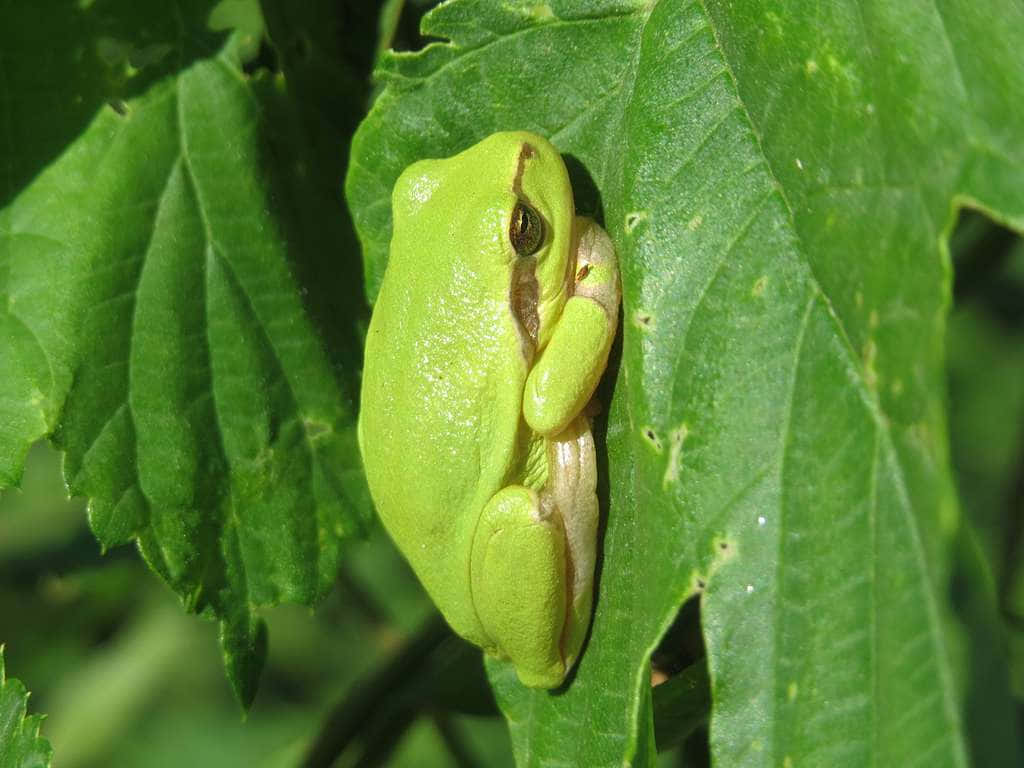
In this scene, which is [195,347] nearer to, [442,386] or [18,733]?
[442,386]

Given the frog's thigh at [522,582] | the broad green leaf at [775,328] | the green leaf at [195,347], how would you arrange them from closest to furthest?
the broad green leaf at [775,328]
the frog's thigh at [522,582]
the green leaf at [195,347]

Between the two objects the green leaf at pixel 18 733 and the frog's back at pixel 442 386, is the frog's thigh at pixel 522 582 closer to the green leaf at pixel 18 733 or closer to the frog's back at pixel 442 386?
→ the frog's back at pixel 442 386

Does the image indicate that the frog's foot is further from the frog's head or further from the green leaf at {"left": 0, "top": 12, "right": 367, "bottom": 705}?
the green leaf at {"left": 0, "top": 12, "right": 367, "bottom": 705}

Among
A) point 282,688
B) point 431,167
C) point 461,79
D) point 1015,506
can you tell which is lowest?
point 282,688

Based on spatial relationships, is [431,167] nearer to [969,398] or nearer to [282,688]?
[282,688]

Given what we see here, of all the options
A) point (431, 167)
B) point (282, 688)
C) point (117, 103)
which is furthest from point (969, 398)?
point (117, 103)

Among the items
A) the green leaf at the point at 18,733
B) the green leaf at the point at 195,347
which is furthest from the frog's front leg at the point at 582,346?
the green leaf at the point at 18,733

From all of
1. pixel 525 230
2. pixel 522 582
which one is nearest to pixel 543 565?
pixel 522 582
